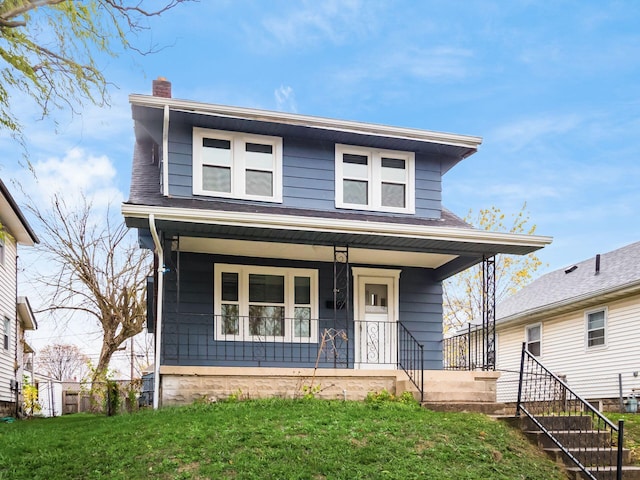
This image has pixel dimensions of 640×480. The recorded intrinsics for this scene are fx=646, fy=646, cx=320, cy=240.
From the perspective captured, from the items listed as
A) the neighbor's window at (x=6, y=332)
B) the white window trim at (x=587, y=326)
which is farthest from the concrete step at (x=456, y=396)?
the neighbor's window at (x=6, y=332)

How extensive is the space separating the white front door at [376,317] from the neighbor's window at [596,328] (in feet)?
21.2

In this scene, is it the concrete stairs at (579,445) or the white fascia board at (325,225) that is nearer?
the concrete stairs at (579,445)

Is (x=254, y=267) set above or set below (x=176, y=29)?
below

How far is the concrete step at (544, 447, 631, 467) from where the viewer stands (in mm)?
8031

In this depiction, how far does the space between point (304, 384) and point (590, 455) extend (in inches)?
181

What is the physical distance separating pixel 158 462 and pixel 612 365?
13.0 meters

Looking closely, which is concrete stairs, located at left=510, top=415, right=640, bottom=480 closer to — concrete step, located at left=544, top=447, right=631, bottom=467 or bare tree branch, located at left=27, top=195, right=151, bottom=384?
concrete step, located at left=544, top=447, right=631, bottom=467

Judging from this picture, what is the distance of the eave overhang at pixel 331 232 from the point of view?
1031 cm

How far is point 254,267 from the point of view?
502 inches

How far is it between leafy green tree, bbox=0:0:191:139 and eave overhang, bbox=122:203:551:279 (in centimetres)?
234

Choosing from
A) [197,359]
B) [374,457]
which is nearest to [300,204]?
[197,359]

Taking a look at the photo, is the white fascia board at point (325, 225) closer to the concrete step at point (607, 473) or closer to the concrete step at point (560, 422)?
the concrete step at point (560, 422)

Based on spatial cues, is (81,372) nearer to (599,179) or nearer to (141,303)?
(141,303)

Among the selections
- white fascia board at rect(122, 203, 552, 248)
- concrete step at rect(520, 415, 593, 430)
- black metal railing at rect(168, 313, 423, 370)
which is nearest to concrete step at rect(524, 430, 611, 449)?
concrete step at rect(520, 415, 593, 430)
